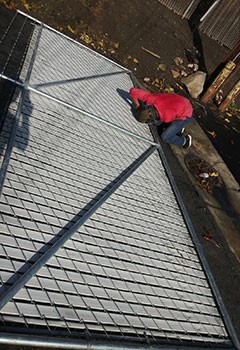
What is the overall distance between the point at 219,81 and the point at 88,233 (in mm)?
11032

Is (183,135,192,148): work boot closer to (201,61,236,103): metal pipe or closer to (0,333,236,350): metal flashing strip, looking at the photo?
(201,61,236,103): metal pipe

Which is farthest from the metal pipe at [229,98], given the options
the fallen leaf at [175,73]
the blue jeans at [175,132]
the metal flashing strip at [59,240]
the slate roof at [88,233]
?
the metal flashing strip at [59,240]

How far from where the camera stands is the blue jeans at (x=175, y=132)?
985cm

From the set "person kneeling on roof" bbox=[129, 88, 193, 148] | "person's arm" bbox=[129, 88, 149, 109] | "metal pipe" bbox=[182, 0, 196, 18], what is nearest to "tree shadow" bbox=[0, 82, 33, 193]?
"person's arm" bbox=[129, 88, 149, 109]

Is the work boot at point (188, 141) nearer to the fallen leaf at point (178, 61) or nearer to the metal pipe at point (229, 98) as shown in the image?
the metal pipe at point (229, 98)

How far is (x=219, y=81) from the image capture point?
13875mm

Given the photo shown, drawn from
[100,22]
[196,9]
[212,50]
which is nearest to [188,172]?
[100,22]

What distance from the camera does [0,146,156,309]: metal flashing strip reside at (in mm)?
3479

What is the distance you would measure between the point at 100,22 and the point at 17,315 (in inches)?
503

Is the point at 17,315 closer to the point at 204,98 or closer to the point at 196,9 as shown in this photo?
the point at 204,98

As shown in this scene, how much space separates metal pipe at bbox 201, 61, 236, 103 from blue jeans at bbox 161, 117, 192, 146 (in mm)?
4518

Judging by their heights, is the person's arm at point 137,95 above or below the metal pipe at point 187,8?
below

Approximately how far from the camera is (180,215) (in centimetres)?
719

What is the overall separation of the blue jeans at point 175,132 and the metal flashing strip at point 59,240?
330 centimetres
